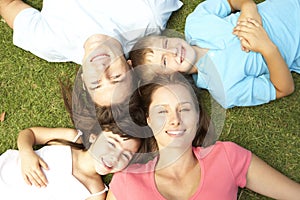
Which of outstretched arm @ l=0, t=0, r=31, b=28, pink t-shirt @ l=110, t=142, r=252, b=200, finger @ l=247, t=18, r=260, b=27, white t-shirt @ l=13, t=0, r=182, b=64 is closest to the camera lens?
pink t-shirt @ l=110, t=142, r=252, b=200

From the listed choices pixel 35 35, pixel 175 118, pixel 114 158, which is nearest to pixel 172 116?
pixel 175 118

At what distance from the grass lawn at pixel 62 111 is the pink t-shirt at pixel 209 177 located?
0.23m

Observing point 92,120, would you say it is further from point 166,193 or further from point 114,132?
point 166,193

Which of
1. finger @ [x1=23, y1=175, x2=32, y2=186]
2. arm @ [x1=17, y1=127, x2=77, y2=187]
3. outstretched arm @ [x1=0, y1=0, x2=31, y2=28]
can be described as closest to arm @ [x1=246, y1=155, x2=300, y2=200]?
arm @ [x1=17, y1=127, x2=77, y2=187]

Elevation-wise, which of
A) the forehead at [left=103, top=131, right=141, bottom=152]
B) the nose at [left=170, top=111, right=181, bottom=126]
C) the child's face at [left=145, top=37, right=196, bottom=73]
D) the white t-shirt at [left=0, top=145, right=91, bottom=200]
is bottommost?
the white t-shirt at [left=0, top=145, right=91, bottom=200]

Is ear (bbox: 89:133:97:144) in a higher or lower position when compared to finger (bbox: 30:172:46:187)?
higher

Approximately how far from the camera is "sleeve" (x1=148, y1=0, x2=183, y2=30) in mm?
2357

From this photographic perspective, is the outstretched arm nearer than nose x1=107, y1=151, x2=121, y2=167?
No

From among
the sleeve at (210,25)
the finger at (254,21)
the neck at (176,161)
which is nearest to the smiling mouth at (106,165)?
the neck at (176,161)

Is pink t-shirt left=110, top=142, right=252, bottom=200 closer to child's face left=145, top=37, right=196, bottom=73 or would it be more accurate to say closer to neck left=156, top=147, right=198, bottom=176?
neck left=156, top=147, right=198, bottom=176

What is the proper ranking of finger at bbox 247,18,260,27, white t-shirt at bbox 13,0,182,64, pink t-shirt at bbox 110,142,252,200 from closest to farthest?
1. pink t-shirt at bbox 110,142,252,200
2. finger at bbox 247,18,260,27
3. white t-shirt at bbox 13,0,182,64

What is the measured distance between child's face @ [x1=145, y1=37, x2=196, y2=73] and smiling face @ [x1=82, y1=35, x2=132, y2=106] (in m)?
0.14

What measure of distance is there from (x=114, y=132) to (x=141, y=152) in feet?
0.56

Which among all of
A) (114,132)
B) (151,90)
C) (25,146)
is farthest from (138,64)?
(25,146)
